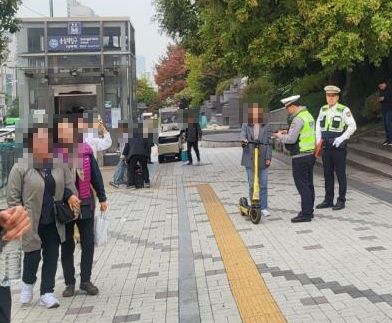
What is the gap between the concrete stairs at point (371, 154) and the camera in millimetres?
12173

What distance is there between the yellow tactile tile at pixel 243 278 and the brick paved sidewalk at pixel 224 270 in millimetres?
74

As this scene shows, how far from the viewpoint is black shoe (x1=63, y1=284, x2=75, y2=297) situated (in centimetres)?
567

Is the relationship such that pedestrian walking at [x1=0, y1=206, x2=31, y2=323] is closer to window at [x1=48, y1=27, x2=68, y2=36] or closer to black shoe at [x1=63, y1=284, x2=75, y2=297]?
black shoe at [x1=63, y1=284, x2=75, y2=297]

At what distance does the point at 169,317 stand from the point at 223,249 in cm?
216

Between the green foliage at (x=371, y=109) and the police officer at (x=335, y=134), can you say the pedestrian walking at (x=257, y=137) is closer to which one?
the police officer at (x=335, y=134)

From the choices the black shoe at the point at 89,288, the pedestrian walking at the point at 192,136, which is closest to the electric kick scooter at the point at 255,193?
the black shoe at the point at 89,288

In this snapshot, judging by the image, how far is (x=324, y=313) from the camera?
469 centimetres

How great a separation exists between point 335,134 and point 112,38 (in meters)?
10.4

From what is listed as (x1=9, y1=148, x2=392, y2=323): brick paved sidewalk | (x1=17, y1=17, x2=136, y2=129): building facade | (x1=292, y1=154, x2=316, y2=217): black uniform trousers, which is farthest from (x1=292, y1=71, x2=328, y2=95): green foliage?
(x1=292, y1=154, x2=316, y2=217): black uniform trousers

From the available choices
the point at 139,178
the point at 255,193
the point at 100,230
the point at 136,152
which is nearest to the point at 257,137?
the point at 255,193

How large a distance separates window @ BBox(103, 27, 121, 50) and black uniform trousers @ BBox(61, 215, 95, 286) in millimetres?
12584

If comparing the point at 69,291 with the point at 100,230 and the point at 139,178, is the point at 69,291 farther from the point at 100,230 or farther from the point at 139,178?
the point at 139,178

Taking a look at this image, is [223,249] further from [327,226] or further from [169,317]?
[169,317]

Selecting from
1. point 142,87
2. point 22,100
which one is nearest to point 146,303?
point 22,100
